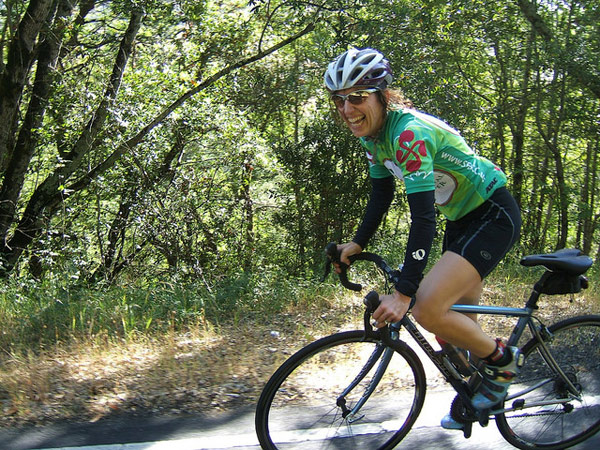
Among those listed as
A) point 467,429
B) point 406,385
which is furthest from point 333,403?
point 467,429

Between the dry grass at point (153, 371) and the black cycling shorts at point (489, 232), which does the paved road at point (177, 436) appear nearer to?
the dry grass at point (153, 371)

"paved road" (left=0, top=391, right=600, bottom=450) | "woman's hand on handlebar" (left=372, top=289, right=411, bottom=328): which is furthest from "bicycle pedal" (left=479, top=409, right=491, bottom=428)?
"woman's hand on handlebar" (left=372, top=289, right=411, bottom=328)

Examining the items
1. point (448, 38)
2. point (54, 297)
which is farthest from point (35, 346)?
point (448, 38)

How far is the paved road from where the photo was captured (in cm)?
334

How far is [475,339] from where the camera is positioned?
3092mm

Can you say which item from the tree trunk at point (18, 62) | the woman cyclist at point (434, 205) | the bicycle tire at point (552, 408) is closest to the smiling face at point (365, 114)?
the woman cyclist at point (434, 205)

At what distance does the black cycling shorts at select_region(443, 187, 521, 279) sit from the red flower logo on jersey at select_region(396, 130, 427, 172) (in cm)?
54

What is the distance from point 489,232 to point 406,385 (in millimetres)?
1133

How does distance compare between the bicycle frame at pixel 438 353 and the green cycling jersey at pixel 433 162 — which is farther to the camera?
the bicycle frame at pixel 438 353

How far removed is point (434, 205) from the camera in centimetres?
284

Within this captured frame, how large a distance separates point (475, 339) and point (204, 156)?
295 inches

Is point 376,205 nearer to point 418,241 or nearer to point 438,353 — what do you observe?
point 418,241

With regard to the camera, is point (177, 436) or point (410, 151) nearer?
point (410, 151)

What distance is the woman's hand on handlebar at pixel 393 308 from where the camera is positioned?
280 cm
